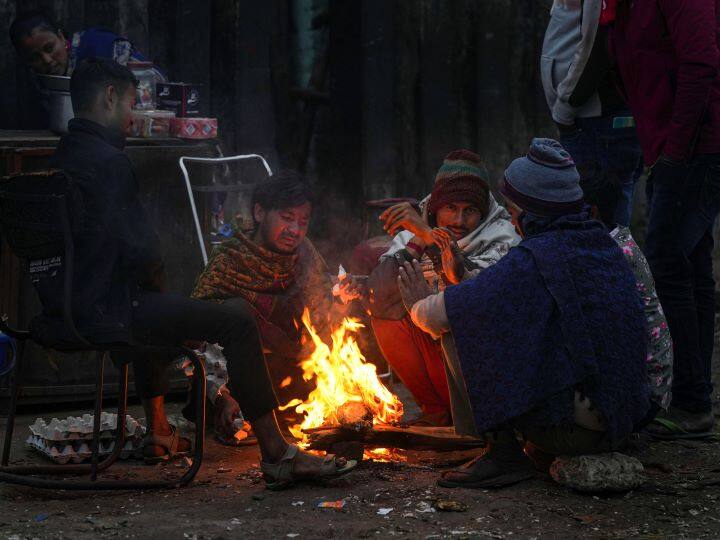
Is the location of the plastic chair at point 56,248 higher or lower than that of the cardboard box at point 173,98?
lower

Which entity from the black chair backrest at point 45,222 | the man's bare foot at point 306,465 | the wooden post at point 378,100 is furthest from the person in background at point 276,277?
the wooden post at point 378,100

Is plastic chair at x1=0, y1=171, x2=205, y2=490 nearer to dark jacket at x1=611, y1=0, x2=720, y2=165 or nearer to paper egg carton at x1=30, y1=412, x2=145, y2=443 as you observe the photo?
paper egg carton at x1=30, y1=412, x2=145, y2=443

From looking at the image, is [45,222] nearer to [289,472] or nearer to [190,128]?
[289,472]

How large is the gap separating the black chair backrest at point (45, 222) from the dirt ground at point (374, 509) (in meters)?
0.78

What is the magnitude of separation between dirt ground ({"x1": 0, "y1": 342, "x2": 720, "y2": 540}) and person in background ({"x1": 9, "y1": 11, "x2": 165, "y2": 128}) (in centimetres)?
298

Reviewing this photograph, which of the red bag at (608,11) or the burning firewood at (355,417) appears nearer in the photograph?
the burning firewood at (355,417)

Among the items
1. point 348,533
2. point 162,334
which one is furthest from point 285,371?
point 348,533

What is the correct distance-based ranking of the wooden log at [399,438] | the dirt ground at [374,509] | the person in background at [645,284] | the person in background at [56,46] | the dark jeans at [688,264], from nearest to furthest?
the dirt ground at [374,509] < the person in background at [645,284] < the wooden log at [399,438] < the dark jeans at [688,264] < the person in background at [56,46]

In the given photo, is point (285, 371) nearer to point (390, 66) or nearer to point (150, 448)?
point (150, 448)

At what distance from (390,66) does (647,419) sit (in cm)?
Answer: 429

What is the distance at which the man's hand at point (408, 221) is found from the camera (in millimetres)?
5785

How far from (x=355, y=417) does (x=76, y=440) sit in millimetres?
1393

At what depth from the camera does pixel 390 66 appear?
28.3 ft

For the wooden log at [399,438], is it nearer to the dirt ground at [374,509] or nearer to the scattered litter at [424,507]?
the dirt ground at [374,509]
